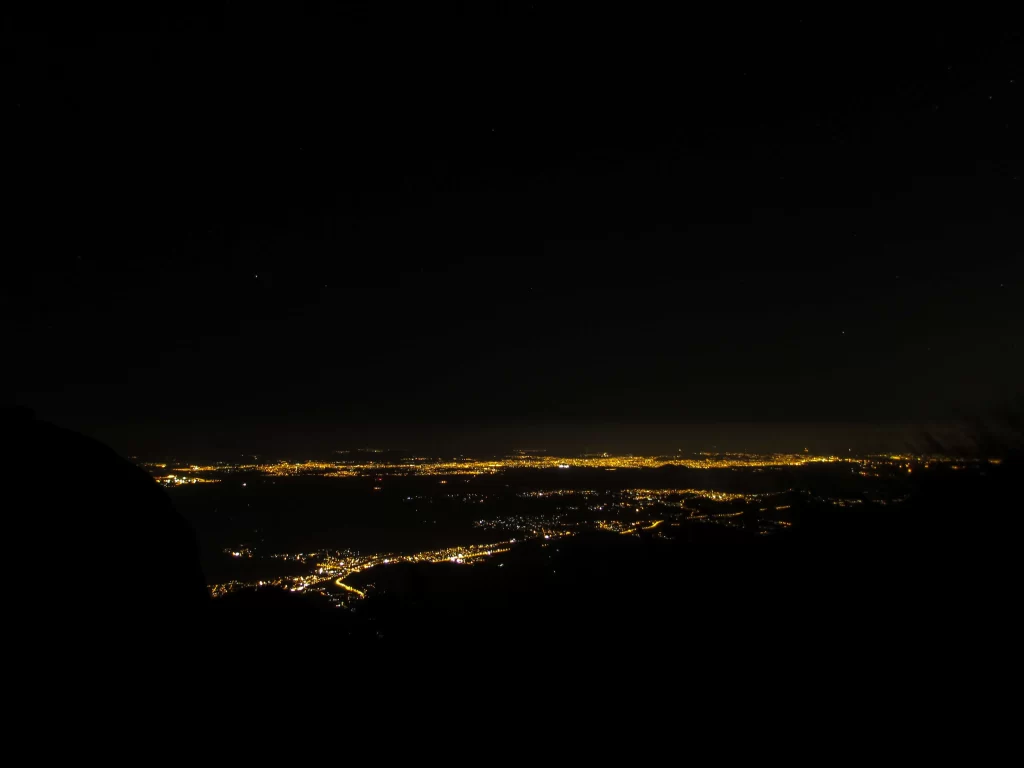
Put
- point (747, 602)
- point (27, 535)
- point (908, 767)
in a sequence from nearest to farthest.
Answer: point (27, 535)
point (908, 767)
point (747, 602)

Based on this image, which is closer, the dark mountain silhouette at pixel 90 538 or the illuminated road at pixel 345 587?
the dark mountain silhouette at pixel 90 538

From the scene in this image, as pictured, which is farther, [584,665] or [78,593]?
[584,665]

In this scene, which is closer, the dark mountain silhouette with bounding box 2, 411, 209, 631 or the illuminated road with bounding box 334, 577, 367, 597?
the dark mountain silhouette with bounding box 2, 411, 209, 631

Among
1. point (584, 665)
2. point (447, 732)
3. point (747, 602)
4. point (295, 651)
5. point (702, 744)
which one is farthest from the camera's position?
point (747, 602)

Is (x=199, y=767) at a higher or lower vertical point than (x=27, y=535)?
lower

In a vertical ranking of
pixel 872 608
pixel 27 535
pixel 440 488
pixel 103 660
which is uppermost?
pixel 27 535

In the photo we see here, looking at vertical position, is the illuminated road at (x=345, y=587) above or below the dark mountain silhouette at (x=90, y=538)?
below

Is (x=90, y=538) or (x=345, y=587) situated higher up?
(x=90, y=538)

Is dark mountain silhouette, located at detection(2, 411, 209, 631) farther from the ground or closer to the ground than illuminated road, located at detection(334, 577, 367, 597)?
farther from the ground

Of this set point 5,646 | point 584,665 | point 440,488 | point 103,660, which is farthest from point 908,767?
point 440,488

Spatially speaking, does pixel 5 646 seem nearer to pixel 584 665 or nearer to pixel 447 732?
pixel 447 732

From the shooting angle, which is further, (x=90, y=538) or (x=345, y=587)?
(x=345, y=587)
